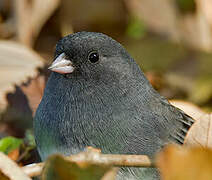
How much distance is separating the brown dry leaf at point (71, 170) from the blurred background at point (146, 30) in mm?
2101

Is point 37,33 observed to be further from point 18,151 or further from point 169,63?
point 18,151

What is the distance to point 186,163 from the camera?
1.29 meters

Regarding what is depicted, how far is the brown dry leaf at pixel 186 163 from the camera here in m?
1.29

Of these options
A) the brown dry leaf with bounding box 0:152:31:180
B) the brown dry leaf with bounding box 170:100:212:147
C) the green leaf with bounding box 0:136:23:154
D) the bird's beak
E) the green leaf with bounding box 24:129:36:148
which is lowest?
the green leaf with bounding box 24:129:36:148

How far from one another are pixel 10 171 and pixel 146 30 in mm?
2942

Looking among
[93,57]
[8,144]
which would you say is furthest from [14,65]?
[93,57]

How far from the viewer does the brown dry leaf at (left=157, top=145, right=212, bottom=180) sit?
1.29 m

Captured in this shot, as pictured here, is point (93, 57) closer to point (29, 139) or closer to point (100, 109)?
point (100, 109)

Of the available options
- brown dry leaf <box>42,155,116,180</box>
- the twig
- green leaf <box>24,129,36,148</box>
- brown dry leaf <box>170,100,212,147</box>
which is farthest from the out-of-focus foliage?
brown dry leaf <box>42,155,116,180</box>

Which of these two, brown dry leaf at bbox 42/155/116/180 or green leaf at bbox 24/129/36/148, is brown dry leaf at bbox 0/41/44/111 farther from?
brown dry leaf at bbox 42/155/116/180

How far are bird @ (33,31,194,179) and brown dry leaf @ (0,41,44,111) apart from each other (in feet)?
3.23

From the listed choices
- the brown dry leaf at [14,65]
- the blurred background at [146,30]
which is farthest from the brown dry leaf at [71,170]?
the blurred background at [146,30]

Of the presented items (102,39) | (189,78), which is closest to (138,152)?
(102,39)

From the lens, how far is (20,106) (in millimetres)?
2848
